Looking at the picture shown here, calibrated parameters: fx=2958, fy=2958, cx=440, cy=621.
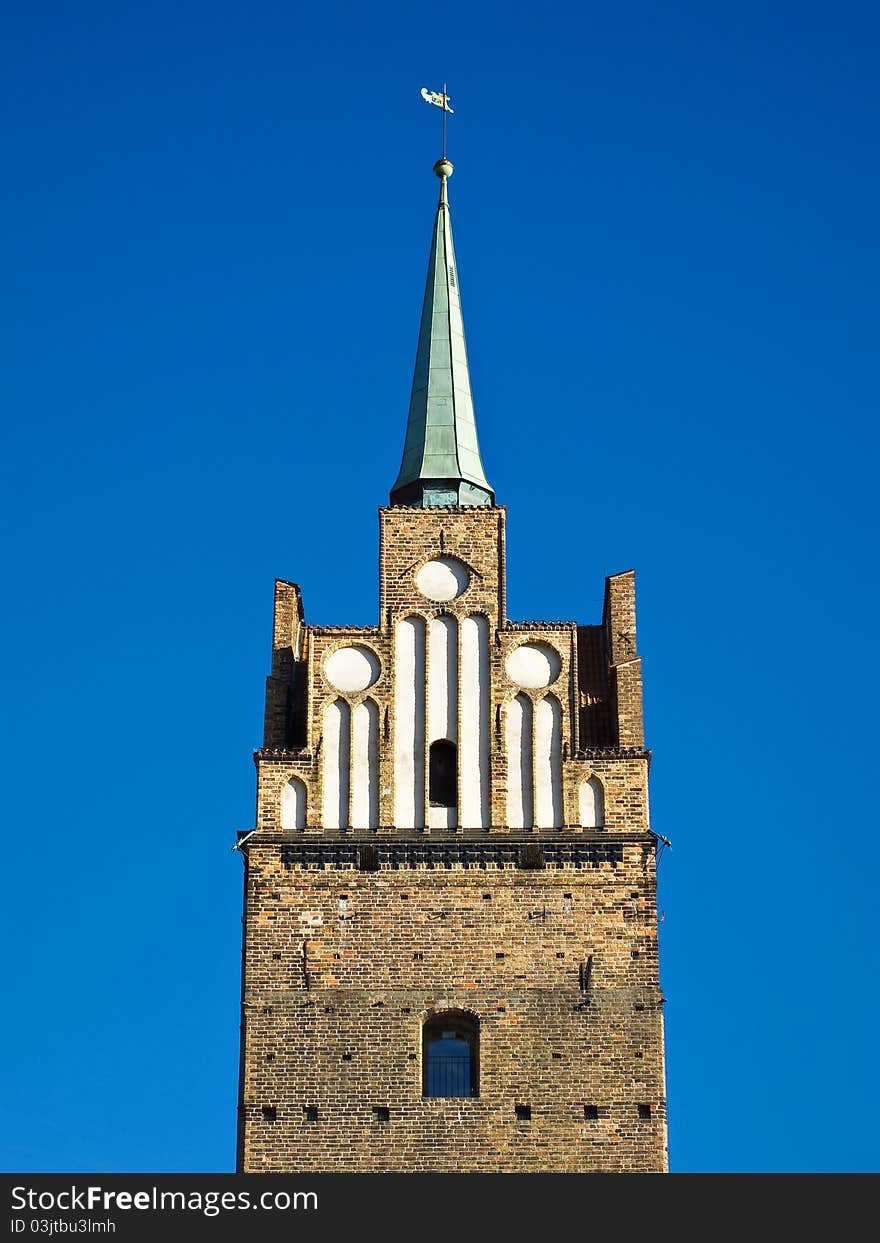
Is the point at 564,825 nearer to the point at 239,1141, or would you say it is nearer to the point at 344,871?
the point at 344,871

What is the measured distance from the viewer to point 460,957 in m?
33.4

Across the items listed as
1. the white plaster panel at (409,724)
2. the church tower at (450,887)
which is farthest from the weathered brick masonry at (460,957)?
the white plaster panel at (409,724)

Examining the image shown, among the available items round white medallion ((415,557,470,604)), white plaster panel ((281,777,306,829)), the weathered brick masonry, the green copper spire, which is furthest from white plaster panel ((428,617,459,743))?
the green copper spire

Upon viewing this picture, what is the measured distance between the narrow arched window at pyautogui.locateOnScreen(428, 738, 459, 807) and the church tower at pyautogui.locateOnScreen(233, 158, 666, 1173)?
0.09ft

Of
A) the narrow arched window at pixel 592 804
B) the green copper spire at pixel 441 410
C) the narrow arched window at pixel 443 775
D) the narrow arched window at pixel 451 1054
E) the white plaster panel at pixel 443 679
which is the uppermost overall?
the green copper spire at pixel 441 410

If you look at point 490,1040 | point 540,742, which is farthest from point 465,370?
point 490,1040

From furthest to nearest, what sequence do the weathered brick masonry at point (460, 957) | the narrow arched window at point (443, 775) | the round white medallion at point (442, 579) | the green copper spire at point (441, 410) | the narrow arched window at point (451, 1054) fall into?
1. the green copper spire at point (441, 410)
2. the round white medallion at point (442, 579)
3. the narrow arched window at point (443, 775)
4. the narrow arched window at point (451, 1054)
5. the weathered brick masonry at point (460, 957)

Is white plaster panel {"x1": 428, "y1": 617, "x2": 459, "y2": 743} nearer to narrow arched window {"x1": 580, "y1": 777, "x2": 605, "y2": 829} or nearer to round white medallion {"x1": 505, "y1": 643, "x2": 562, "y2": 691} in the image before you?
round white medallion {"x1": 505, "y1": 643, "x2": 562, "y2": 691}

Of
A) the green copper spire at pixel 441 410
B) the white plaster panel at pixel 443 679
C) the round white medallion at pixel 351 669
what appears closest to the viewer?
the white plaster panel at pixel 443 679

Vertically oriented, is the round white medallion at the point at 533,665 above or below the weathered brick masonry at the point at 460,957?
above

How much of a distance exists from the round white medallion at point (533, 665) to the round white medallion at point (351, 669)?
5.31 ft

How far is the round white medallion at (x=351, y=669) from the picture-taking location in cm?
3500

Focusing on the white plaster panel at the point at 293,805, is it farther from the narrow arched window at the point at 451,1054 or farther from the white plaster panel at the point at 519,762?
the narrow arched window at the point at 451,1054

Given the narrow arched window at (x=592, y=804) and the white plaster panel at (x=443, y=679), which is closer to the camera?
the narrow arched window at (x=592, y=804)
